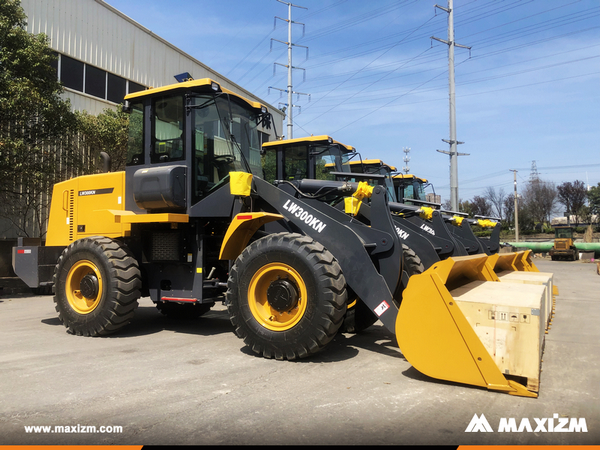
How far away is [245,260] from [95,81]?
1570 cm

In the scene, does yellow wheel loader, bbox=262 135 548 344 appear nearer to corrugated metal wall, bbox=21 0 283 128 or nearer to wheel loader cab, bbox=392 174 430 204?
wheel loader cab, bbox=392 174 430 204

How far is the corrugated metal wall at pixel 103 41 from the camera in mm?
16312

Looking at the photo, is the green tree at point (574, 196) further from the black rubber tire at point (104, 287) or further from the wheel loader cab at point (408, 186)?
the black rubber tire at point (104, 287)

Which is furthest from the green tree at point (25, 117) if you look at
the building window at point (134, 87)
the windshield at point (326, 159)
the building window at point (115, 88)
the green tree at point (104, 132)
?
the windshield at point (326, 159)

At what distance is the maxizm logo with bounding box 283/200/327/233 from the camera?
5.36 metres

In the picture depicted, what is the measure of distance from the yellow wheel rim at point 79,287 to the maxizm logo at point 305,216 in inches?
116

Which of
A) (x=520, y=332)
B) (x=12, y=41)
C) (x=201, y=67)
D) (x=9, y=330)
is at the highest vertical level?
(x=201, y=67)

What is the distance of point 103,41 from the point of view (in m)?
18.4

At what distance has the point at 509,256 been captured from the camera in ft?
28.0

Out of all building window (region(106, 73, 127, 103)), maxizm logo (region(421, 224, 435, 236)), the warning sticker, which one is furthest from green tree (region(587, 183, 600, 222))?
the warning sticker

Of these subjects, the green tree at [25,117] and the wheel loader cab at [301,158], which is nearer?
the wheel loader cab at [301,158]

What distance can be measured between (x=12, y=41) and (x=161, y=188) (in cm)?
957

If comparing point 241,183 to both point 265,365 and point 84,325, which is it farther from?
point 84,325

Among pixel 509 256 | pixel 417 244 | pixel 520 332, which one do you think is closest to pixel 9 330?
pixel 417 244
